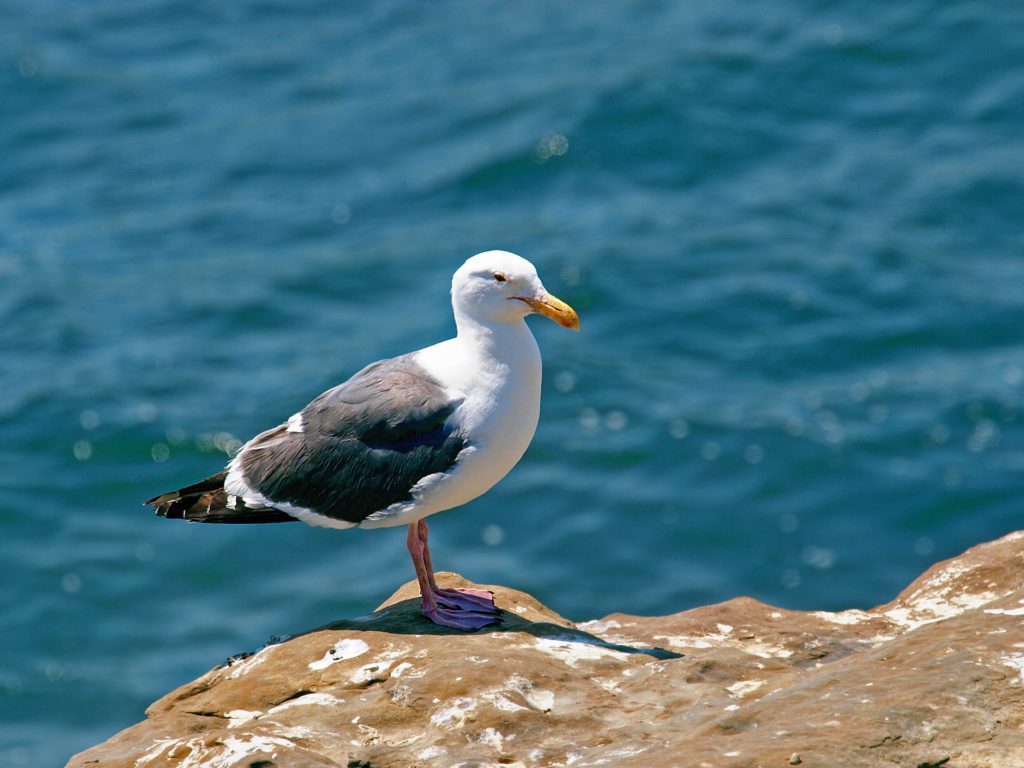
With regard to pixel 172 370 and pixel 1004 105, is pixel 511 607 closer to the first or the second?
pixel 172 370

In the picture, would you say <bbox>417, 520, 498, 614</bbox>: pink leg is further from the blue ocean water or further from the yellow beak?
the blue ocean water

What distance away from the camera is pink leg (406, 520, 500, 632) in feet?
24.3

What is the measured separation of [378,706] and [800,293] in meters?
10.5

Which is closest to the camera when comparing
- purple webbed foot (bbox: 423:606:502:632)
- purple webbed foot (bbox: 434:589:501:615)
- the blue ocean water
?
purple webbed foot (bbox: 423:606:502:632)

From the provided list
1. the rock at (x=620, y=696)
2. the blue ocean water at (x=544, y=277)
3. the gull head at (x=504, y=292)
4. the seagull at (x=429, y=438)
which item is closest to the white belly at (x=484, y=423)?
the seagull at (x=429, y=438)

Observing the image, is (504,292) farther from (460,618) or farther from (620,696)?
(620,696)

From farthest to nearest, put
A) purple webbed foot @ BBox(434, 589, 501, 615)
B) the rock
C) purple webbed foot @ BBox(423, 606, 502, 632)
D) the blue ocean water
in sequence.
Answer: the blue ocean water < purple webbed foot @ BBox(434, 589, 501, 615) < purple webbed foot @ BBox(423, 606, 502, 632) < the rock

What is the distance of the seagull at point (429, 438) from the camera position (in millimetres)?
7410

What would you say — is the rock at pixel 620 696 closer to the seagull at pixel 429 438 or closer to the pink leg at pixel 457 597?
the pink leg at pixel 457 597

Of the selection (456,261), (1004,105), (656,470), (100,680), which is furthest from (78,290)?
(1004,105)

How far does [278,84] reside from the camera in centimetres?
2077

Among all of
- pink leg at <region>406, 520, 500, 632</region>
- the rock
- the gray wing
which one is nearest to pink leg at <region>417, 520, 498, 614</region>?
pink leg at <region>406, 520, 500, 632</region>

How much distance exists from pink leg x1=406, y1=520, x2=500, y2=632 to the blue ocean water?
5404 mm

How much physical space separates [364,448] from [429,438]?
0.37 metres
